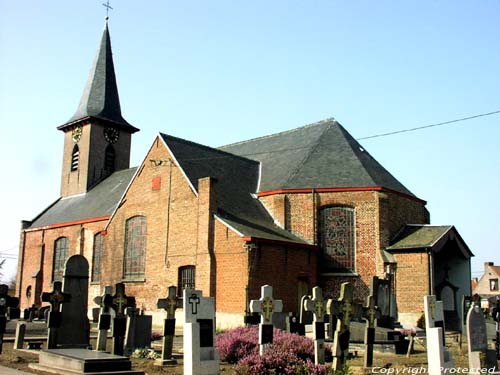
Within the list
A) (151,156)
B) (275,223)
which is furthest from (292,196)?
(151,156)

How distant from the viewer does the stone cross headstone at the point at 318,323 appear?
1212 cm

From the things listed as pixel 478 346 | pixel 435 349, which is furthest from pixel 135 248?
pixel 435 349

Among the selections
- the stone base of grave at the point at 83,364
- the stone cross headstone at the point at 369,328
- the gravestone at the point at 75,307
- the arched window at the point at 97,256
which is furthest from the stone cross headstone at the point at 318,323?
the arched window at the point at 97,256

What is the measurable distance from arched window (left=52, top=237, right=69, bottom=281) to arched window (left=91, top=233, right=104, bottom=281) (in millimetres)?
3509

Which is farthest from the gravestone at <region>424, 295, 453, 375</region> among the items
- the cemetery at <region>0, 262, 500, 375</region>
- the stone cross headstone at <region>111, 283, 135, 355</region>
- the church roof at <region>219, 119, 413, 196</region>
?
the church roof at <region>219, 119, 413, 196</region>

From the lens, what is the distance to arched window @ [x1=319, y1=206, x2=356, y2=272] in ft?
87.4

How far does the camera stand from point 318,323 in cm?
1232

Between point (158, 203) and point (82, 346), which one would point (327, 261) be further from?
point (82, 346)

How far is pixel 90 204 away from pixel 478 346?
29495 mm

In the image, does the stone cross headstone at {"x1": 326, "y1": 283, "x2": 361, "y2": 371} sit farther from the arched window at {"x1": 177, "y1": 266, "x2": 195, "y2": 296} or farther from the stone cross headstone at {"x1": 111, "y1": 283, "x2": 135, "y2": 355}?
the arched window at {"x1": 177, "y1": 266, "x2": 195, "y2": 296}

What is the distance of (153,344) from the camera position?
17.2 m

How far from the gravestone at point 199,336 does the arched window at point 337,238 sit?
16263mm

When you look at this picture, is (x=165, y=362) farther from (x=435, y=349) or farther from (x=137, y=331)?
(x=435, y=349)

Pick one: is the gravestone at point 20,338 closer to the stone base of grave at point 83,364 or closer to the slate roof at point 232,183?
the stone base of grave at point 83,364
